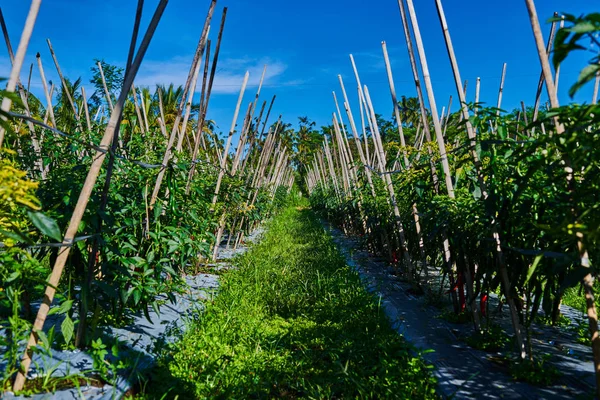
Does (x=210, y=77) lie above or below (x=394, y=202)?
above

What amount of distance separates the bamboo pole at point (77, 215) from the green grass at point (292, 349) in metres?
0.65

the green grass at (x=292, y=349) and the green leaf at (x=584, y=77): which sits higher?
the green leaf at (x=584, y=77)

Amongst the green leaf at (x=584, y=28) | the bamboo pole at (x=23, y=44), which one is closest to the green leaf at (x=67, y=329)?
the bamboo pole at (x=23, y=44)

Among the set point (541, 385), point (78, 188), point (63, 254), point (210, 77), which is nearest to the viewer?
point (63, 254)

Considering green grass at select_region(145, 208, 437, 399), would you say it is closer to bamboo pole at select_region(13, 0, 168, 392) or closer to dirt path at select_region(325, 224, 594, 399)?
dirt path at select_region(325, 224, 594, 399)

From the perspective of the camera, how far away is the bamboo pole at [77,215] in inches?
78.5

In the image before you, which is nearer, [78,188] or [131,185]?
[78,188]

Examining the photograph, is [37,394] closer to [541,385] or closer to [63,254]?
[63,254]

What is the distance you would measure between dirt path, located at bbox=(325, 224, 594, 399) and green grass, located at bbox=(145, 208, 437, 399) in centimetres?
14

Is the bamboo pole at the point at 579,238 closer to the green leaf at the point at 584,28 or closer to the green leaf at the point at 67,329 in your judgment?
the green leaf at the point at 584,28

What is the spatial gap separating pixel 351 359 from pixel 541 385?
1114 mm

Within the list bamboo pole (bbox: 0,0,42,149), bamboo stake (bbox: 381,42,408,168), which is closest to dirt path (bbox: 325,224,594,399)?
bamboo stake (bbox: 381,42,408,168)

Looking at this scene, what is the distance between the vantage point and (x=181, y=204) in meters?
3.45

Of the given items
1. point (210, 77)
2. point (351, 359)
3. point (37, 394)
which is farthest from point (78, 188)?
point (351, 359)
